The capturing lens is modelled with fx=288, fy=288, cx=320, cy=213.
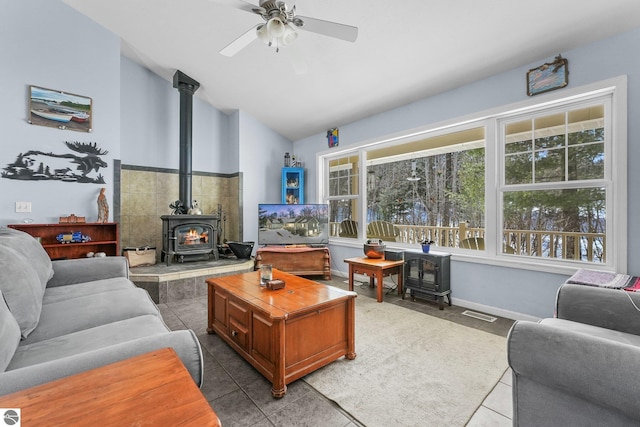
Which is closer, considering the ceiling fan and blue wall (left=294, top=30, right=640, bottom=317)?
the ceiling fan

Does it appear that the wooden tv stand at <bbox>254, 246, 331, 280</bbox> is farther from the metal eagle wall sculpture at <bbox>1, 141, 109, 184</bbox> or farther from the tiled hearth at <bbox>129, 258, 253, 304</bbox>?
the metal eagle wall sculpture at <bbox>1, 141, 109, 184</bbox>

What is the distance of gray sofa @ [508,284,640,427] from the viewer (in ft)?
3.16

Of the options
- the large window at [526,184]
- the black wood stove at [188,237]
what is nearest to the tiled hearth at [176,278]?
the black wood stove at [188,237]

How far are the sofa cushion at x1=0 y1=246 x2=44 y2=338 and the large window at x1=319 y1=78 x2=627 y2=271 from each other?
370 cm

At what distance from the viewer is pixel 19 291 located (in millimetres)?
1422

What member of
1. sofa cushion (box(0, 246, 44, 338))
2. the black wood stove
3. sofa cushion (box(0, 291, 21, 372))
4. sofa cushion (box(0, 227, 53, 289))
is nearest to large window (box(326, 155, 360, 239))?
the black wood stove

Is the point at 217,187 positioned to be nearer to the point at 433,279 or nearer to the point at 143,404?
the point at 433,279

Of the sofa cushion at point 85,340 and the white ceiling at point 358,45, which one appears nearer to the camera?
the sofa cushion at point 85,340

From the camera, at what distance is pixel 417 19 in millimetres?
2576

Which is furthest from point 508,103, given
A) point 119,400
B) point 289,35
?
point 119,400

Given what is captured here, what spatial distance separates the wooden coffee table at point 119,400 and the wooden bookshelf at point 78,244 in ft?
10.6

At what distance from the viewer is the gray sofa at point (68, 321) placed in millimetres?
968

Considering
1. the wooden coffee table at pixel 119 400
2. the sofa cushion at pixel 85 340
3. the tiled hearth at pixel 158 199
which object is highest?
the tiled hearth at pixel 158 199

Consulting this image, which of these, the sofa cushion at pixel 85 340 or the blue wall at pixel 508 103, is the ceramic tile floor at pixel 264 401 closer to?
the sofa cushion at pixel 85 340
